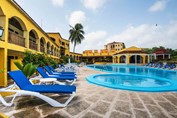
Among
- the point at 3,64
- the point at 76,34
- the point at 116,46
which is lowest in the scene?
the point at 3,64

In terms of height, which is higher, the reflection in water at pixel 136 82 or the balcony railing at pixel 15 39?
the balcony railing at pixel 15 39

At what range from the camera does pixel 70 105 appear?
11.6 ft

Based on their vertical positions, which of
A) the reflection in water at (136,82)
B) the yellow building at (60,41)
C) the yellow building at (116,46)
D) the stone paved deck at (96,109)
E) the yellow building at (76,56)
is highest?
the yellow building at (116,46)

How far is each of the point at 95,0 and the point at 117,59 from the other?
90.0ft

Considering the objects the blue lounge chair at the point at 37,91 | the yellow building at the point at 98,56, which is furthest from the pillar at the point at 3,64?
the yellow building at the point at 98,56

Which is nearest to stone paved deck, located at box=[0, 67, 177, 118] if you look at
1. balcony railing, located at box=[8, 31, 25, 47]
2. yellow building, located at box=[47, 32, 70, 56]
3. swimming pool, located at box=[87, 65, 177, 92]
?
swimming pool, located at box=[87, 65, 177, 92]

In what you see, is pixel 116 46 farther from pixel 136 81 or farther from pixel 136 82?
pixel 136 82

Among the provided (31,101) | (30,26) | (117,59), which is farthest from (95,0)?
(117,59)

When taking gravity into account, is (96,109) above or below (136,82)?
above

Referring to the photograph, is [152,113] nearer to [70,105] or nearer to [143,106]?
[143,106]

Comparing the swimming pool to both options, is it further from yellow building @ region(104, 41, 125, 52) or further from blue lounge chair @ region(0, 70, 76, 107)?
yellow building @ region(104, 41, 125, 52)

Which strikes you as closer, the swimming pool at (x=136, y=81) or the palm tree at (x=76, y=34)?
the swimming pool at (x=136, y=81)

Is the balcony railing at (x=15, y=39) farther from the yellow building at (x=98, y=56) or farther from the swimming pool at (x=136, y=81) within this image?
the yellow building at (x=98, y=56)

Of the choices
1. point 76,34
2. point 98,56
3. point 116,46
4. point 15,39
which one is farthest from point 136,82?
point 116,46
